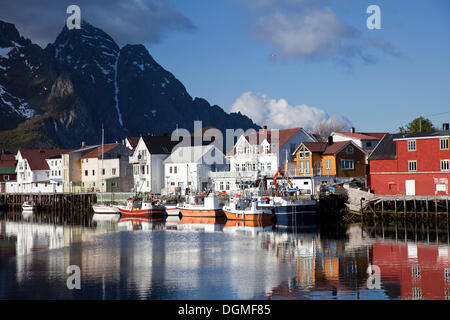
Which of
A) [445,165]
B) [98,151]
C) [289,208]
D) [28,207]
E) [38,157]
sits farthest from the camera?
[38,157]

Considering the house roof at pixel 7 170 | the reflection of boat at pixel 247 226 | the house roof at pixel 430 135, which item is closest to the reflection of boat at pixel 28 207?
the house roof at pixel 7 170

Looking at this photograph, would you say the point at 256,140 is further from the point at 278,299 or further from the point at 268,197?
the point at 278,299

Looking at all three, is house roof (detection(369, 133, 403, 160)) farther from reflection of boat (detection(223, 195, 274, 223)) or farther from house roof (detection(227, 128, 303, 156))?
house roof (detection(227, 128, 303, 156))

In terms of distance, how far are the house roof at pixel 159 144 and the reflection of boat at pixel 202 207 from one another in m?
28.5

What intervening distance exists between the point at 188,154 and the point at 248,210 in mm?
34762

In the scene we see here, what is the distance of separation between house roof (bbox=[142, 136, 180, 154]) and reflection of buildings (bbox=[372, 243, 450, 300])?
62523mm

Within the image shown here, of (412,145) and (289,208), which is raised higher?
(412,145)

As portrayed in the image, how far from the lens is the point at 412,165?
2694 inches

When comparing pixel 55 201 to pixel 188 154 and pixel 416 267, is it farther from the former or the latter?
pixel 416 267

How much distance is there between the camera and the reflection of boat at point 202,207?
75.2 metres

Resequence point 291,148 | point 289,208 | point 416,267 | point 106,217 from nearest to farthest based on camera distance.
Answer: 1. point 416,267
2. point 289,208
3. point 106,217
4. point 291,148

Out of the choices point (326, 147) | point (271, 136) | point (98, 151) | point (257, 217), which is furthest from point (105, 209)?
point (326, 147)
